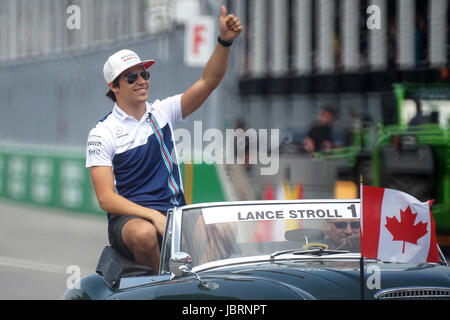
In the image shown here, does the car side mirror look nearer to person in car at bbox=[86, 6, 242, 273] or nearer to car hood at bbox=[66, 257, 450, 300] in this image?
car hood at bbox=[66, 257, 450, 300]

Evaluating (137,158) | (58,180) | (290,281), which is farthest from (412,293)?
(58,180)

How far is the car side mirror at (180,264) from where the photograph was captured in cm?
411

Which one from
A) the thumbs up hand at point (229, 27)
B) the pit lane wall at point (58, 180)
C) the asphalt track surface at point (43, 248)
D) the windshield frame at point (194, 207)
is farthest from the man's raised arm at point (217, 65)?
the pit lane wall at point (58, 180)

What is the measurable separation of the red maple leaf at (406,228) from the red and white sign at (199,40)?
698cm

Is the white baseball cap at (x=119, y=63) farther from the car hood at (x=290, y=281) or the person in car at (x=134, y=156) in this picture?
the car hood at (x=290, y=281)

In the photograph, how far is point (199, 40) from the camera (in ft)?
35.7

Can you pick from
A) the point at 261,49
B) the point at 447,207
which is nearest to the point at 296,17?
the point at 261,49

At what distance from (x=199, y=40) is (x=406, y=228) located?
23.9 feet

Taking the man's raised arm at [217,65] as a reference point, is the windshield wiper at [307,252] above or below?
below

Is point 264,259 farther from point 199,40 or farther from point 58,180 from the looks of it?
point 58,180

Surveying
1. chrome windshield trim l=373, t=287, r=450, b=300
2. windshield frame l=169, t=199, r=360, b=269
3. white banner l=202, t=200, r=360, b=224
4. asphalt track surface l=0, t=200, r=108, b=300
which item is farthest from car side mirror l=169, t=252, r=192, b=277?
asphalt track surface l=0, t=200, r=108, b=300

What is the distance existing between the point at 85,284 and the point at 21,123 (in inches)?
498

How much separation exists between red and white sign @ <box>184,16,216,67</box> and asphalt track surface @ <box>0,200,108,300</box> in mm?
2745
